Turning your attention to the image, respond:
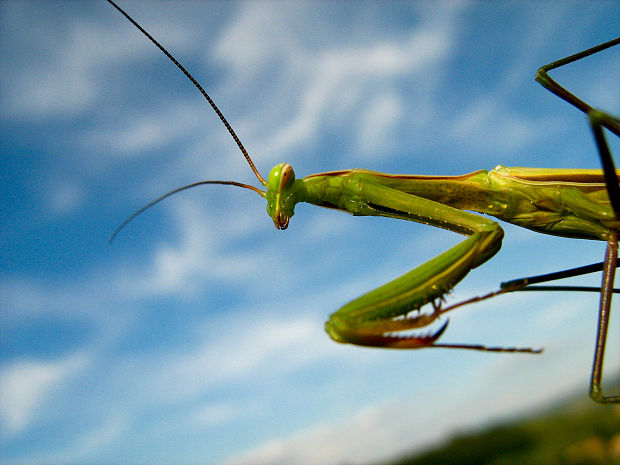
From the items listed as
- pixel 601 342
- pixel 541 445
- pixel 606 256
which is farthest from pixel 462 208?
pixel 541 445

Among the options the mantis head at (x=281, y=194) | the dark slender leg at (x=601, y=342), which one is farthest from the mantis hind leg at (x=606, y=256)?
the mantis head at (x=281, y=194)

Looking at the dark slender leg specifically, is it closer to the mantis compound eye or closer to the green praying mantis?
the green praying mantis

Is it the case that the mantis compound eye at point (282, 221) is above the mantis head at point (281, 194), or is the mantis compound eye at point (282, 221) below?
below

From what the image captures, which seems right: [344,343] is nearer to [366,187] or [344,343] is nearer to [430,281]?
[430,281]

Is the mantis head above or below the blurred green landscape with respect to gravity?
above

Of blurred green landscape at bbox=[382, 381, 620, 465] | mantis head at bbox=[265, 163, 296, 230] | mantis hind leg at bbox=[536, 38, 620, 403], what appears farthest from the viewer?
blurred green landscape at bbox=[382, 381, 620, 465]

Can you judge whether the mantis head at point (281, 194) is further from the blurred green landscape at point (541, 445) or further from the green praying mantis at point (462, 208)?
the blurred green landscape at point (541, 445)

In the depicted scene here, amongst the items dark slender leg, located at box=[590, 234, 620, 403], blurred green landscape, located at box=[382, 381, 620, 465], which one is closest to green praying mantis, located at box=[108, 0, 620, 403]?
dark slender leg, located at box=[590, 234, 620, 403]
